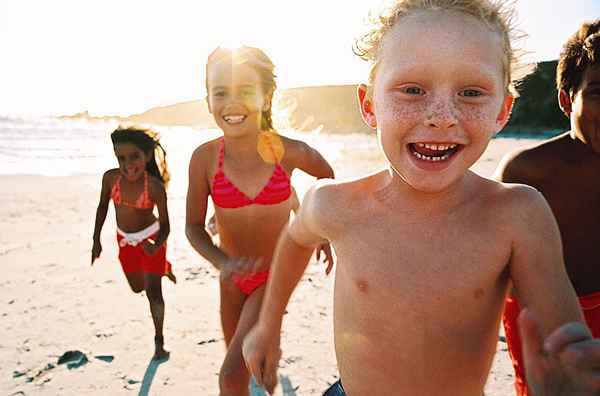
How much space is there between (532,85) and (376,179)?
191ft

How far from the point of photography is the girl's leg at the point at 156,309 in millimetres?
3991

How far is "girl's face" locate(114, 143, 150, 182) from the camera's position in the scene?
452 cm

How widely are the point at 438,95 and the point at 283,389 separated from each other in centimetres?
271

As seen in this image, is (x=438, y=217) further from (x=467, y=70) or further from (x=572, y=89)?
(x=572, y=89)

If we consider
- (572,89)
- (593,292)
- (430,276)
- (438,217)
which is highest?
(572,89)

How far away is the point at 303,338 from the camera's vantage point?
14.0 ft

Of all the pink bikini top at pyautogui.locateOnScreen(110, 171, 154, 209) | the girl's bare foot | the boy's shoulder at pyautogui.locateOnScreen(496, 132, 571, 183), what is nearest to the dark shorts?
the boy's shoulder at pyautogui.locateOnScreen(496, 132, 571, 183)

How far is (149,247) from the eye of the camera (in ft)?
14.0

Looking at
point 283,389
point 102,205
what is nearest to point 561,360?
point 283,389

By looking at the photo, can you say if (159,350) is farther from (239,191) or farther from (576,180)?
(576,180)

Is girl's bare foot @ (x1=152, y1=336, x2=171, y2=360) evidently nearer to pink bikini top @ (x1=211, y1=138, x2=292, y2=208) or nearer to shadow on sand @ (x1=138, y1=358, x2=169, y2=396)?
shadow on sand @ (x1=138, y1=358, x2=169, y2=396)

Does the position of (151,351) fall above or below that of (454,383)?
below

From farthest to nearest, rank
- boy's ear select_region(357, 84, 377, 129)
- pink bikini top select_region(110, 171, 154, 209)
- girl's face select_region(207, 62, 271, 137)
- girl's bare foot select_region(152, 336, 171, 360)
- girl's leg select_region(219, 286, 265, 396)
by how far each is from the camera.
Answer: pink bikini top select_region(110, 171, 154, 209) → girl's bare foot select_region(152, 336, 171, 360) → girl's face select_region(207, 62, 271, 137) → girl's leg select_region(219, 286, 265, 396) → boy's ear select_region(357, 84, 377, 129)

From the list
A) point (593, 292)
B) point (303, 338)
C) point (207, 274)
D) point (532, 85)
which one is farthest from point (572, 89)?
point (532, 85)
